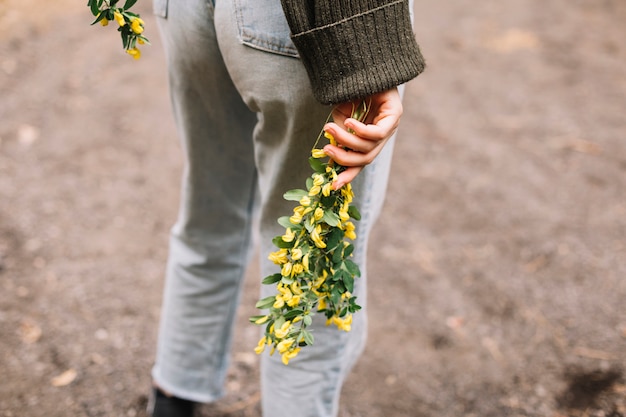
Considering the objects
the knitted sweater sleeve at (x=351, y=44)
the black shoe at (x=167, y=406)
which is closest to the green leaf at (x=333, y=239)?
the knitted sweater sleeve at (x=351, y=44)

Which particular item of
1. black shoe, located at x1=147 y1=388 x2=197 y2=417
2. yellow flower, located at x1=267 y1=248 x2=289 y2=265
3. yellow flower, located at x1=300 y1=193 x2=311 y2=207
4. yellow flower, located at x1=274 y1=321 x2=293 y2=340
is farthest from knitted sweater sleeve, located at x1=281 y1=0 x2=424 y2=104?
black shoe, located at x1=147 y1=388 x2=197 y2=417

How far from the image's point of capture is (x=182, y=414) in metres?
1.55

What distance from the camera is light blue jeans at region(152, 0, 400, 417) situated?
92 cm

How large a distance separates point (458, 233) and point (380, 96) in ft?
4.69

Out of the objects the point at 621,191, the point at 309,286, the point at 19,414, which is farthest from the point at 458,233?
the point at 19,414

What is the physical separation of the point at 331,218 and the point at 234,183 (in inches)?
17.3

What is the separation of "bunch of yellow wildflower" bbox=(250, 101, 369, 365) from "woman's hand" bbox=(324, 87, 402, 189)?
0.02 metres

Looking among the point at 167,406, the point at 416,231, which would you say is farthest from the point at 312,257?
the point at 416,231

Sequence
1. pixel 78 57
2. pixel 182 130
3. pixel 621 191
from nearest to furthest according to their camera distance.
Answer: pixel 182 130 → pixel 621 191 → pixel 78 57

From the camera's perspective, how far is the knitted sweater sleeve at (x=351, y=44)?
0.83m

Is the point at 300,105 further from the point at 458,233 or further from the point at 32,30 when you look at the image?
the point at 32,30

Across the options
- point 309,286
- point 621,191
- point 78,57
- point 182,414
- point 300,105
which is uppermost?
point 300,105

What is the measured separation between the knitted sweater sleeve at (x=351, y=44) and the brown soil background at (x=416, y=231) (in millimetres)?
1086

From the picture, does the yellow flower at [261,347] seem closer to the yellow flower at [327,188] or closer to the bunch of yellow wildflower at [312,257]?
the bunch of yellow wildflower at [312,257]
